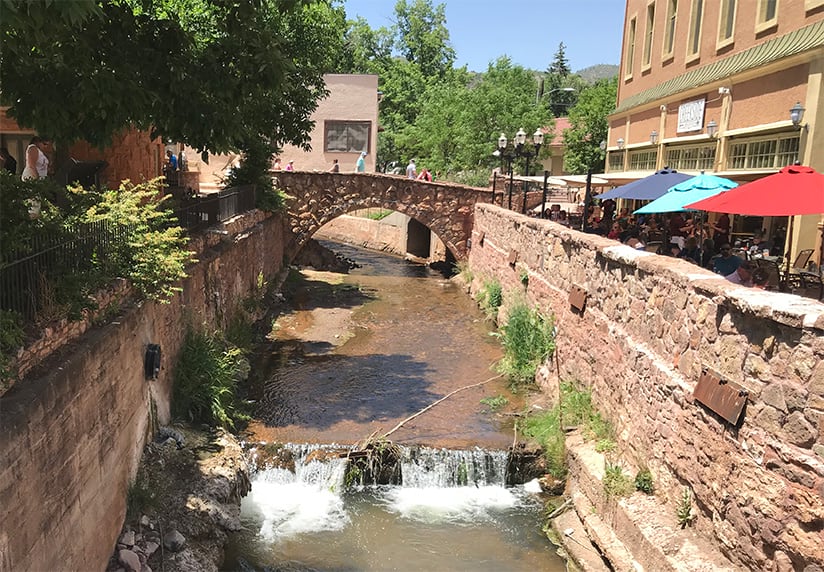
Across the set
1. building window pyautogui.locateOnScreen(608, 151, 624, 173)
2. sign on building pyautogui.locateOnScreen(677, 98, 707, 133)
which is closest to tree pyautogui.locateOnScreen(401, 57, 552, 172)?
building window pyautogui.locateOnScreen(608, 151, 624, 173)

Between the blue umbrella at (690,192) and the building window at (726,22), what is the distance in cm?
686

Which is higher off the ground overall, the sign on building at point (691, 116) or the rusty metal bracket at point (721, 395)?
the sign on building at point (691, 116)

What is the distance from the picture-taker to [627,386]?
27.2 feet

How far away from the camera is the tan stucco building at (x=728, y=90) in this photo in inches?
462

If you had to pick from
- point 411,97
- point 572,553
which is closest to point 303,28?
point 572,553

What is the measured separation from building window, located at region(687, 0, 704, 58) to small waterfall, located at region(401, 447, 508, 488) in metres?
12.5

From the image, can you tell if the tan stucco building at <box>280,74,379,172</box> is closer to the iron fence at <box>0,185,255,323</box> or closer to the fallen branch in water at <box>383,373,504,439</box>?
the fallen branch in water at <box>383,373,504,439</box>

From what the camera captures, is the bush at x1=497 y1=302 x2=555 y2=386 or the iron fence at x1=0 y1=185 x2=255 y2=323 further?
the bush at x1=497 y1=302 x2=555 y2=386

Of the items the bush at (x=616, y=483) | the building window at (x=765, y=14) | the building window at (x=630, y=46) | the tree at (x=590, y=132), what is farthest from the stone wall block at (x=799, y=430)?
the tree at (x=590, y=132)

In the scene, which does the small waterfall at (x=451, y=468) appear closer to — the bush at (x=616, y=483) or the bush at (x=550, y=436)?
the bush at (x=550, y=436)

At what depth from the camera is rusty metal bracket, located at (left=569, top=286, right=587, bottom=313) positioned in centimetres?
1029

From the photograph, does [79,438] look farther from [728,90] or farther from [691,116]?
[691,116]

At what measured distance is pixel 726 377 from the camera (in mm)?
6012

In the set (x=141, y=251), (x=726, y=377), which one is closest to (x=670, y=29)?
(x=726, y=377)
